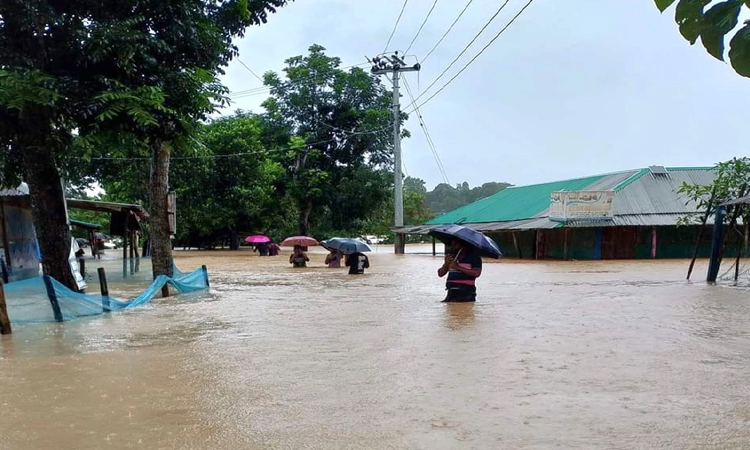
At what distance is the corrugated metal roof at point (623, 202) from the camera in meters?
28.7

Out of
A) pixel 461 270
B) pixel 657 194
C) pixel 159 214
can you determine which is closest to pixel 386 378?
pixel 461 270

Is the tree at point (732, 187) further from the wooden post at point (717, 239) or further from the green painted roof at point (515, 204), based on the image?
the green painted roof at point (515, 204)

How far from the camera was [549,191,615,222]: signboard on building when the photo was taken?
28.2 m

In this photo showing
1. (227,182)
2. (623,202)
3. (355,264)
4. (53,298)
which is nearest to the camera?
(53,298)

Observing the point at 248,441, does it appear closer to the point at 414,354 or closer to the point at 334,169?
the point at 414,354

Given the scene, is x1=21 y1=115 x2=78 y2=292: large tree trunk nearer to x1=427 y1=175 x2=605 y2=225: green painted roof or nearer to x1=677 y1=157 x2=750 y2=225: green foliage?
x1=677 y1=157 x2=750 y2=225: green foliage

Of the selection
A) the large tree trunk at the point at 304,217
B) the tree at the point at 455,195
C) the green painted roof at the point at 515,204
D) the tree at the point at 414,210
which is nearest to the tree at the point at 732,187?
the green painted roof at the point at 515,204

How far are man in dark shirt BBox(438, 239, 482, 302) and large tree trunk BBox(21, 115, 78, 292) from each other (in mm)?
6986

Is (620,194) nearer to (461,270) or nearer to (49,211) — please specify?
(461,270)

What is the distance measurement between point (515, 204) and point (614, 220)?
8.09 meters

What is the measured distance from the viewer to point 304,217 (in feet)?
157

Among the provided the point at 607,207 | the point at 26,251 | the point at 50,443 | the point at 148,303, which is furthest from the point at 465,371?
the point at 607,207

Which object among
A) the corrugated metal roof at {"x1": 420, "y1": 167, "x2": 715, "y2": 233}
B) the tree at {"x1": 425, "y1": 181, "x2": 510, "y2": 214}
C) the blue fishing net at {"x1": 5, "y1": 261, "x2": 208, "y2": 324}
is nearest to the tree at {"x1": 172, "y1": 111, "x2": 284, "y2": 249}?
the corrugated metal roof at {"x1": 420, "y1": 167, "x2": 715, "y2": 233}

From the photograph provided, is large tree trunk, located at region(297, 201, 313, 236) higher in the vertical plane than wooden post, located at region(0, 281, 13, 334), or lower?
higher
